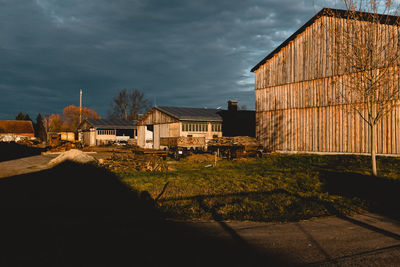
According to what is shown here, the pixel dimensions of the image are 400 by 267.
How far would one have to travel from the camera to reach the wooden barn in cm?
1862

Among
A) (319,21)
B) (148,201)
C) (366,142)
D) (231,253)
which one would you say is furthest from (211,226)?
(319,21)

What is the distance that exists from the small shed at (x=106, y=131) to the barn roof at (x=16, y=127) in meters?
29.5

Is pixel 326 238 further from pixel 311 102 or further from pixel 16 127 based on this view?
pixel 16 127

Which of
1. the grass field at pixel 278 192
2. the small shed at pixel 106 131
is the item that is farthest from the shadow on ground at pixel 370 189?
the small shed at pixel 106 131

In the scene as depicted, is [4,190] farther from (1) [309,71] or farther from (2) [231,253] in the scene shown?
(1) [309,71]

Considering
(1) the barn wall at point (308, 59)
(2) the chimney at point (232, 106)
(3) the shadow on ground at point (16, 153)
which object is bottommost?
(3) the shadow on ground at point (16, 153)

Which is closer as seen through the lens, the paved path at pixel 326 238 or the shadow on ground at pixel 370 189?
the paved path at pixel 326 238

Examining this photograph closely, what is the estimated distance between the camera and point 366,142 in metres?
18.3

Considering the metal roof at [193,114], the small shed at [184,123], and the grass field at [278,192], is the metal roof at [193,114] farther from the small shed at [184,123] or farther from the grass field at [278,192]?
the grass field at [278,192]

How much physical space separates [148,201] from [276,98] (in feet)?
57.6

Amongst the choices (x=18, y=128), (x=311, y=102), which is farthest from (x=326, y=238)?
(x=18, y=128)

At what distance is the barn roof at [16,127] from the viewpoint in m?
73.5

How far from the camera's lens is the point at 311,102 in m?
21.4

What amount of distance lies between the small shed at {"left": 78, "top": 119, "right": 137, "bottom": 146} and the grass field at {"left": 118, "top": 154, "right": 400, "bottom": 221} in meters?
38.9
